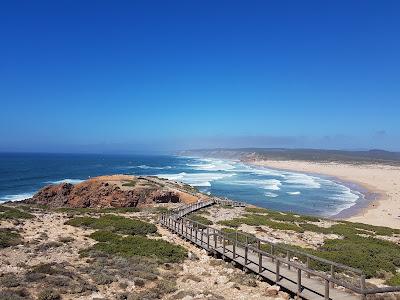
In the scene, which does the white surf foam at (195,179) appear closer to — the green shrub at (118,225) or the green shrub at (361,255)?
the green shrub at (118,225)

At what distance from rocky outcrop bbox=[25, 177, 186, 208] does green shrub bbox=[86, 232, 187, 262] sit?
23323mm

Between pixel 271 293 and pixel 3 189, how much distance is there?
244 ft

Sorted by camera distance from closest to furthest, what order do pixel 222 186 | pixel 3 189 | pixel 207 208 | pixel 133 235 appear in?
pixel 133 235, pixel 207 208, pixel 3 189, pixel 222 186

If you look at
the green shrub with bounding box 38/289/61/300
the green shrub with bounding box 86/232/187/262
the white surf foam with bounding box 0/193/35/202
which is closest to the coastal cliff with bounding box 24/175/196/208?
the white surf foam with bounding box 0/193/35/202

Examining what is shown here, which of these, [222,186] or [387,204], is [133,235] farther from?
[222,186]

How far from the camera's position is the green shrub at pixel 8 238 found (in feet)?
58.4

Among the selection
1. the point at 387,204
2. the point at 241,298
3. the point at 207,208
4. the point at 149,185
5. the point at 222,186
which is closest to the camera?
the point at 241,298

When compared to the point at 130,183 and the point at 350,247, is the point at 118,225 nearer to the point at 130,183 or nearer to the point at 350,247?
the point at 350,247

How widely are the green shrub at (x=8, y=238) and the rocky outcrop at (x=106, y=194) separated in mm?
23761

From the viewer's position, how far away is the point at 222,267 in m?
16.2

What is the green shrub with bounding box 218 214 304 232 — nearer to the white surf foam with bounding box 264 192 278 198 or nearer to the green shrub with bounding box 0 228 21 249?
the green shrub with bounding box 0 228 21 249

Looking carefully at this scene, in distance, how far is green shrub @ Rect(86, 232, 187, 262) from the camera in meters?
17.5

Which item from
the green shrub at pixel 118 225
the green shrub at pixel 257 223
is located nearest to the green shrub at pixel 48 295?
the green shrub at pixel 118 225

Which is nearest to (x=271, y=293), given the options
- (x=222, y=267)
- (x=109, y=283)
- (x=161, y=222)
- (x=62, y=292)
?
(x=222, y=267)
